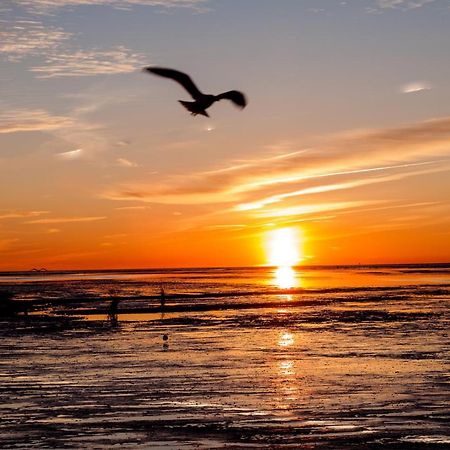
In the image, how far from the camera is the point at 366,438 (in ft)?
59.8

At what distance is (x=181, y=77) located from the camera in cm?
1886

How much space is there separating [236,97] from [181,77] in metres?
1.38

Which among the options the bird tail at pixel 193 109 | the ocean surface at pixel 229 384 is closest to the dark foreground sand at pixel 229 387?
the ocean surface at pixel 229 384

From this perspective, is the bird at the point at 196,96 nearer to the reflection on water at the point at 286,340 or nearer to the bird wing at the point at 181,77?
the bird wing at the point at 181,77

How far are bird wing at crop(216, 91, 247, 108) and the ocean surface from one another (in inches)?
281

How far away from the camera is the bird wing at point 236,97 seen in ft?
59.4

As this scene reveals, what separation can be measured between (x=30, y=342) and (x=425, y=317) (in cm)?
2424

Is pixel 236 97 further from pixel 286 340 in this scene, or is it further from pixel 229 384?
pixel 286 340

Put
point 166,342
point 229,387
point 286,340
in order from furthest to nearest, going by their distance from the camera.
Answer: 1. point 286,340
2. point 166,342
3. point 229,387

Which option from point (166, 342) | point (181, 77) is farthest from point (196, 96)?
point (166, 342)

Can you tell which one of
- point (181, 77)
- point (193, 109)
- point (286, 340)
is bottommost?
point (286, 340)

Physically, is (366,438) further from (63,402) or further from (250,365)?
(250,365)

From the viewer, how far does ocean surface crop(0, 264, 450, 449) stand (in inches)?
741

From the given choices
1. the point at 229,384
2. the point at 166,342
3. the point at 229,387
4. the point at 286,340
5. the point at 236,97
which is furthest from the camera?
the point at 286,340
